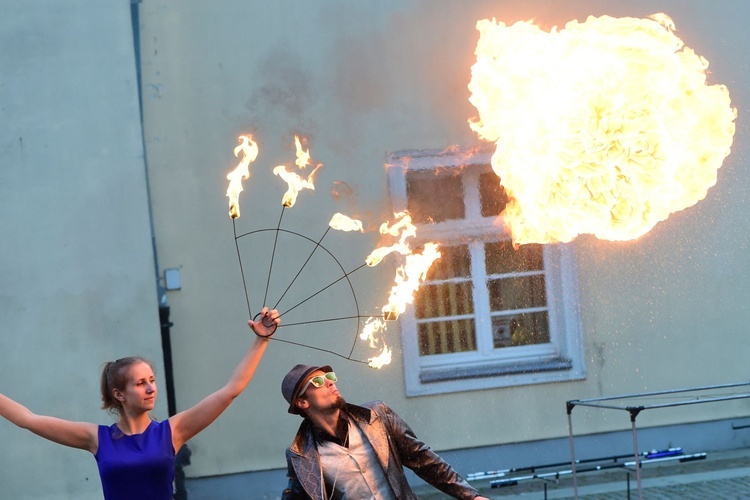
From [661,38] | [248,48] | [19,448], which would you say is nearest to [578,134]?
[661,38]

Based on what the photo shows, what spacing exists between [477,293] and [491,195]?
87cm

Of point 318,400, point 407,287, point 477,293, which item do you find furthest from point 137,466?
point 477,293

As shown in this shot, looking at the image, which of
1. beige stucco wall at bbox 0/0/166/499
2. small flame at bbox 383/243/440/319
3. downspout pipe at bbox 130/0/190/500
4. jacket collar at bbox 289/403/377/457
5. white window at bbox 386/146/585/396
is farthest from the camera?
white window at bbox 386/146/585/396

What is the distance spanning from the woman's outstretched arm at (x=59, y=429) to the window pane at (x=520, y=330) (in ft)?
19.9

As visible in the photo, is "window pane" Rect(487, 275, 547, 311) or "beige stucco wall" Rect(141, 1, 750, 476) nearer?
"beige stucco wall" Rect(141, 1, 750, 476)

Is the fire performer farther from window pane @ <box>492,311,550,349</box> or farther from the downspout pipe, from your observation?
window pane @ <box>492,311,550,349</box>

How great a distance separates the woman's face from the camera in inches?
169

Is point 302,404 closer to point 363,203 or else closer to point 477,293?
point 363,203

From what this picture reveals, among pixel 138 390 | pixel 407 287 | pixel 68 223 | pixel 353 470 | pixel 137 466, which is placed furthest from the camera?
pixel 68 223

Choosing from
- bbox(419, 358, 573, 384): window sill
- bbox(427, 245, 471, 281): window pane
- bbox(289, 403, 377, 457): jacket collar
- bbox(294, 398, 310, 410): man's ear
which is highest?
bbox(427, 245, 471, 281): window pane

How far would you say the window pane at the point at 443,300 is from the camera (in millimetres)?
10000

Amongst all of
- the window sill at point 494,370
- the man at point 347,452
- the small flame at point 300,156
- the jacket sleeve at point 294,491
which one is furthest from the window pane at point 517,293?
the jacket sleeve at point 294,491

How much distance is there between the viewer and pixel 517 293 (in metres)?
10.1

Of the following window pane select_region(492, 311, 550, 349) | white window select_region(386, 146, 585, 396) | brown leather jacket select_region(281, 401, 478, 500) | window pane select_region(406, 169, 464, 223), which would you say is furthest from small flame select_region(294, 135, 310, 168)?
window pane select_region(492, 311, 550, 349)
